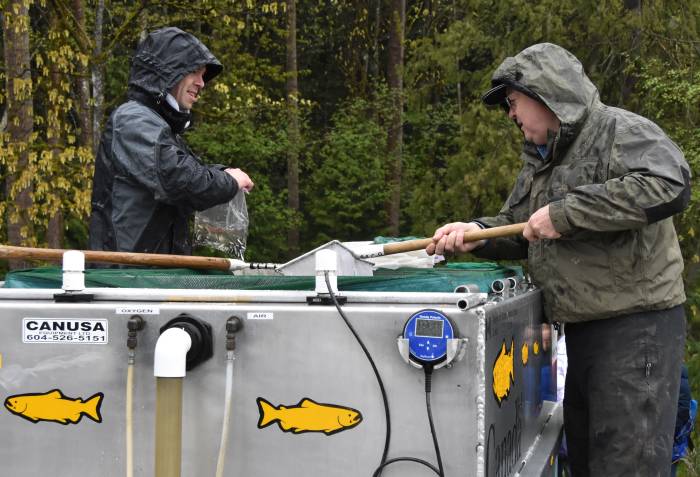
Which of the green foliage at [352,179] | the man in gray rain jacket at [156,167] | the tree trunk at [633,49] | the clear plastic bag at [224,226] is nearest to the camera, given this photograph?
the man in gray rain jacket at [156,167]

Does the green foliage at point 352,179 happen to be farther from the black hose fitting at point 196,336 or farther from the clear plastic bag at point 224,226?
the black hose fitting at point 196,336

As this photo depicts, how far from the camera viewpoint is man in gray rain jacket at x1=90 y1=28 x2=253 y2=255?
366cm

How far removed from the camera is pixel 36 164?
1077cm

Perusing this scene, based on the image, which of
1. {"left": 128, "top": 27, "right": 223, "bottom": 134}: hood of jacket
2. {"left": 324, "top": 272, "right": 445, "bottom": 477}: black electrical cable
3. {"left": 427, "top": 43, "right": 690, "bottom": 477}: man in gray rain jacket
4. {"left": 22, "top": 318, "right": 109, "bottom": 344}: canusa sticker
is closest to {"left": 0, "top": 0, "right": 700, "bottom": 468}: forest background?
{"left": 427, "top": 43, "right": 690, "bottom": 477}: man in gray rain jacket

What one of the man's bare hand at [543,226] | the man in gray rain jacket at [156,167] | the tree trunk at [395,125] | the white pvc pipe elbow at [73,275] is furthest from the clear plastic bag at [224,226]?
the tree trunk at [395,125]

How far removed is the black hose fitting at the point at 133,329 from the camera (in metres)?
2.40

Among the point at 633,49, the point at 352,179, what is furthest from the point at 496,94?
the point at 352,179

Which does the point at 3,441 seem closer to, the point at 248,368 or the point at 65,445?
the point at 65,445

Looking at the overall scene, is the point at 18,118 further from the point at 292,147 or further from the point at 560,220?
the point at 560,220

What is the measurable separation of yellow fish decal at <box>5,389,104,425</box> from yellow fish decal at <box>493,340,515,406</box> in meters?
1.18

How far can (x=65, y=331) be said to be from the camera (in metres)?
2.47

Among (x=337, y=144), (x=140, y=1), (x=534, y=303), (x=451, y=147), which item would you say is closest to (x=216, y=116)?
(x=140, y=1)

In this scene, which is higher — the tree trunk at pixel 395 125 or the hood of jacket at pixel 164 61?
the tree trunk at pixel 395 125

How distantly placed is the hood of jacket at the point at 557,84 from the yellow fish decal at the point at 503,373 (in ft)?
3.47
